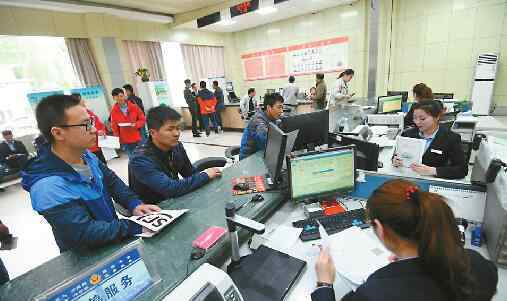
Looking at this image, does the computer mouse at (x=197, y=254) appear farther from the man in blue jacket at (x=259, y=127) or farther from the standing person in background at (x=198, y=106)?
the standing person in background at (x=198, y=106)

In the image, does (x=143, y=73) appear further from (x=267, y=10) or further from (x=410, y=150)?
(x=410, y=150)

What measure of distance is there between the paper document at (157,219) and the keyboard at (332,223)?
2.19 ft

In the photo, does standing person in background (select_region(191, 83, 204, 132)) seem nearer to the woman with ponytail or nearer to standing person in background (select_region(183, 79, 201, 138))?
standing person in background (select_region(183, 79, 201, 138))

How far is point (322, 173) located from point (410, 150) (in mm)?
854

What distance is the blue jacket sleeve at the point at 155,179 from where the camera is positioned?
1.60m

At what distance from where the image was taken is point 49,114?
3.81ft

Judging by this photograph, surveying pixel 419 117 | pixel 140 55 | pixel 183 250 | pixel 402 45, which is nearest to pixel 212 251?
pixel 183 250

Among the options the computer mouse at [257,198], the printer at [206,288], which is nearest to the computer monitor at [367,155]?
the computer mouse at [257,198]

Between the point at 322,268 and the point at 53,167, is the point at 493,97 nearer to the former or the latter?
the point at 322,268

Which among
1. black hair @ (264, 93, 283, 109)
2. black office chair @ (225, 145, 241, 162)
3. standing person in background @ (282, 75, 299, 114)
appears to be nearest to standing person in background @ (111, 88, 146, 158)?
black office chair @ (225, 145, 241, 162)

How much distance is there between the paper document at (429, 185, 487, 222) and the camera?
4.00 ft

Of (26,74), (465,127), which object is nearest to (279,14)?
(465,127)

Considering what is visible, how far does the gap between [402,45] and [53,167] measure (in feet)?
24.6

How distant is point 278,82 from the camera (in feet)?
27.5
